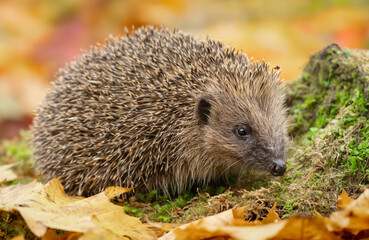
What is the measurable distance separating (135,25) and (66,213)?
31.0ft

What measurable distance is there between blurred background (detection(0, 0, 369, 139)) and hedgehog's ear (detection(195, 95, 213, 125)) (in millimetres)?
5727

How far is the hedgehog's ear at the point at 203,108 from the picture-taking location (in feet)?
15.5

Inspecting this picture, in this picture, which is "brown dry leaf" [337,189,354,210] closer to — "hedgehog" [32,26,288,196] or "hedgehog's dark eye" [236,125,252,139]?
"hedgehog" [32,26,288,196]

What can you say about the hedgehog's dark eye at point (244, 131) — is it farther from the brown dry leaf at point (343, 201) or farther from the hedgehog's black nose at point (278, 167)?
the brown dry leaf at point (343, 201)

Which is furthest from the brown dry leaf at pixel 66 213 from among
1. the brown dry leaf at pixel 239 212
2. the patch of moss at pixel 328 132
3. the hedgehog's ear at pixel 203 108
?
the patch of moss at pixel 328 132

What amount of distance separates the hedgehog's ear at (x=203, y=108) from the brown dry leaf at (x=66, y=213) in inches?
49.7

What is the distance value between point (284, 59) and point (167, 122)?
6.27m

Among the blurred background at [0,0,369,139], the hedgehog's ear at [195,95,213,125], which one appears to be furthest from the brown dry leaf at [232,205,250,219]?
the blurred background at [0,0,369,139]

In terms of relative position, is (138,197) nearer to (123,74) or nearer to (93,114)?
(93,114)

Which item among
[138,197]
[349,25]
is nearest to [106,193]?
[138,197]

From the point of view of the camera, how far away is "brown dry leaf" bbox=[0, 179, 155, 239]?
3285 mm

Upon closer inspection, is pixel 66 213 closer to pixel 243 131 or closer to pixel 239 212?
pixel 239 212

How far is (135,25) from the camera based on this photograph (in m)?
12.4

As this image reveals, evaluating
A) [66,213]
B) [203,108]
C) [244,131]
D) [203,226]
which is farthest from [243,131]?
[66,213]
